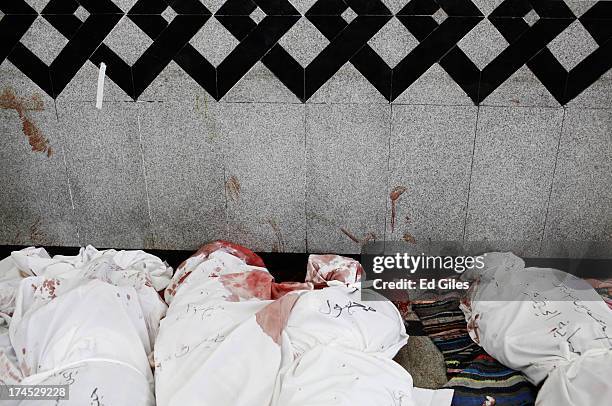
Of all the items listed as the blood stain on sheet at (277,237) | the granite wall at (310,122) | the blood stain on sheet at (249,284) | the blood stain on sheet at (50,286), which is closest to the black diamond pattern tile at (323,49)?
the granite wall at (310,122)

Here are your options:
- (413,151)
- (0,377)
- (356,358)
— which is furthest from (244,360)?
(413,151)

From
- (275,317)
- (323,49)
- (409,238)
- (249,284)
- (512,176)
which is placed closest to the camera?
(275,317)

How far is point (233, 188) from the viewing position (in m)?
2.68

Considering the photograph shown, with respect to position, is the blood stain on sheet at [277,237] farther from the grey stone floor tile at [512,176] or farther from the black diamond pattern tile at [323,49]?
the grey stone floor tile at [512,176]

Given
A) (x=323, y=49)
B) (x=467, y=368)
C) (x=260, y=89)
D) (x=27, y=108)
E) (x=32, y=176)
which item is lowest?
(x=467, y=368)

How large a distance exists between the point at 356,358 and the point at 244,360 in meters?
0.35

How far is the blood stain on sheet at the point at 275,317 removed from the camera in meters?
1.74

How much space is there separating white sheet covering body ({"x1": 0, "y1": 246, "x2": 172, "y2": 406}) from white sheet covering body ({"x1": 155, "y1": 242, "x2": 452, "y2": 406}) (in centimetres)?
9

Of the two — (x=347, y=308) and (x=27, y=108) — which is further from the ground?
(x=27, y=108)

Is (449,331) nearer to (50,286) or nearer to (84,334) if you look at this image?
(84,334)

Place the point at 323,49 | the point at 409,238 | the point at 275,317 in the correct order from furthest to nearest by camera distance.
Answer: the point at 409,238
the point at 323,49
the point at 275,317

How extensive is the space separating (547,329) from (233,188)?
1535 mm

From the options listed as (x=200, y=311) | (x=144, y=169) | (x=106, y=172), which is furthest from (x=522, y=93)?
(x=106, y=172)

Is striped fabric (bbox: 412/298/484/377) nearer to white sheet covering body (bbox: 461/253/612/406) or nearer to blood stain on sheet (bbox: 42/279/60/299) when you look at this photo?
white sheet covering body (bbox: 461/253/612/406)
